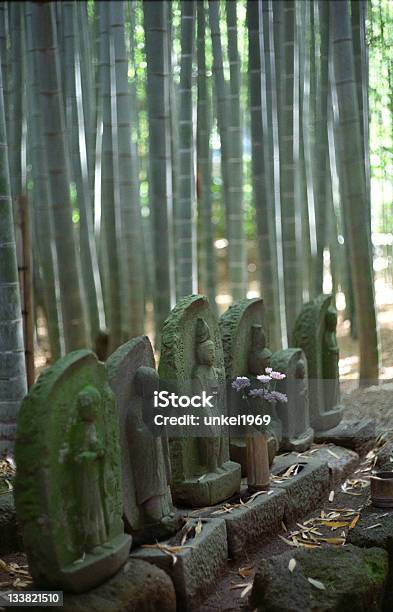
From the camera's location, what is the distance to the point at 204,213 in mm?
8797

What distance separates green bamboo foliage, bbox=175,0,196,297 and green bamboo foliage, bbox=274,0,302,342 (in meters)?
0.80

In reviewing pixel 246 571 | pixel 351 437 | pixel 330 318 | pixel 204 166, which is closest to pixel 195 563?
pixel 246 571

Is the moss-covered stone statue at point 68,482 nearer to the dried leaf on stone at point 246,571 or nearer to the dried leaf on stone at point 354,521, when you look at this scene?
the dried leaf on stone at point 246,571

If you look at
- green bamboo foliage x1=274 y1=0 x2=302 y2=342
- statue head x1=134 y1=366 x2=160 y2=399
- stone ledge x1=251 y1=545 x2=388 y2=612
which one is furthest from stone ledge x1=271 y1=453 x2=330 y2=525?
green bamboo foliage x1=274 y1=0 x2=302 y2=342

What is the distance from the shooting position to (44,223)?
6660mm

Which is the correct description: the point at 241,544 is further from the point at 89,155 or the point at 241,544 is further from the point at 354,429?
the point at 89,155

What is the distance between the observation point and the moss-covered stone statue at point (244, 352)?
14.1 ft

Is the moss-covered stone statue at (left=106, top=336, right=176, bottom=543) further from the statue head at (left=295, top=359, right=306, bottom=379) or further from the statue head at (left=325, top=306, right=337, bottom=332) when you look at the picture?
the statue head at (left=325, top=306, right=337, bottom=332)

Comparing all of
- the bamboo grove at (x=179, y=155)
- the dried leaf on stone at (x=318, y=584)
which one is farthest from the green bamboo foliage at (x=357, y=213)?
the dried leaf on stone at (x=318, y=584)

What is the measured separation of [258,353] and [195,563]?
4.79 ft

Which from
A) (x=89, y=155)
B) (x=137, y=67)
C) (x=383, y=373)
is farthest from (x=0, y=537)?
(x=137, y=67)

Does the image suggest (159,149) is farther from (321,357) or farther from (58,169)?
(321,357)

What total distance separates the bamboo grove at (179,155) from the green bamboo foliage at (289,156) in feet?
0.04

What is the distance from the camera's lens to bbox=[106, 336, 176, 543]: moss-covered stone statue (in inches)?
133
